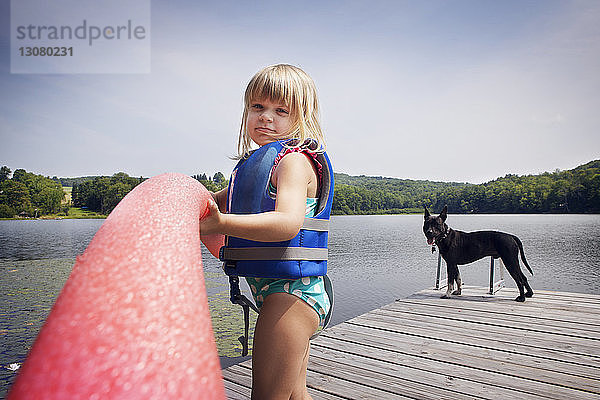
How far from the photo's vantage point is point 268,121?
56.2 inches

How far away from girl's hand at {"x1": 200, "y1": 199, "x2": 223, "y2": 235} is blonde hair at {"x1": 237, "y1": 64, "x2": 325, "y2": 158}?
51 cm

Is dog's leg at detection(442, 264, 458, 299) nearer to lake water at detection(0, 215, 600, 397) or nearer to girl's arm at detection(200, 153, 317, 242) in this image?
lake water at detection(0, 215, 600, 397)

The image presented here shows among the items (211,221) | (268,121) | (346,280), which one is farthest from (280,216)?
(346,280)

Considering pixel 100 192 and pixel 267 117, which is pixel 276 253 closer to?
pixel 267 117

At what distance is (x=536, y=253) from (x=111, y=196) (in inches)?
1346

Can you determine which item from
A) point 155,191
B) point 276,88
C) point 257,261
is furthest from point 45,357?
point 276,88

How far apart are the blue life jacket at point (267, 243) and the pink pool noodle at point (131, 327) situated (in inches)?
24.0

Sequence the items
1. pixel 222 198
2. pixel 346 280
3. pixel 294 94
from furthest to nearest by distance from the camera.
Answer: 1. pixel 346 280
2. pixel 222 198
3. pixel 294 94

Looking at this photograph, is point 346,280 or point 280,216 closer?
point 280,216

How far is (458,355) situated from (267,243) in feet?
9.99

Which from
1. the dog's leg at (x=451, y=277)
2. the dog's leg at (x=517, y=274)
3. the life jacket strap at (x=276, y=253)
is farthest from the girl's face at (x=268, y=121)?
the dog's leg at (x=517, y=274)

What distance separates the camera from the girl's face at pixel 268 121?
1.43 metres

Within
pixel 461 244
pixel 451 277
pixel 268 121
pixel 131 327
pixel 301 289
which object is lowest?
pixel 451 277

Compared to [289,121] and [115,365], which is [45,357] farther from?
[289,121]
